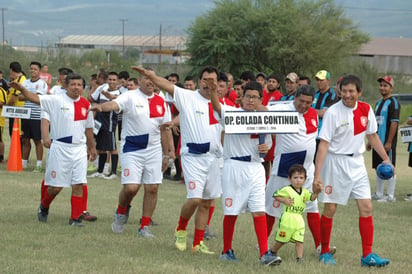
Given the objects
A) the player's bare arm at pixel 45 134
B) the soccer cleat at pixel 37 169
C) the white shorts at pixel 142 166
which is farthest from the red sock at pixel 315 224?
the soccer cleat at pixel 37 169

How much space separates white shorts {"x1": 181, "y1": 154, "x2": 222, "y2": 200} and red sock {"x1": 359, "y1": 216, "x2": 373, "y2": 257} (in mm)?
1788

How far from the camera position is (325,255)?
9422 millimetres

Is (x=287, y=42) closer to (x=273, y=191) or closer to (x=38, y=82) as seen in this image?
(x=38, y=82)

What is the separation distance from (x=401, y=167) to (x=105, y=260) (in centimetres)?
1618

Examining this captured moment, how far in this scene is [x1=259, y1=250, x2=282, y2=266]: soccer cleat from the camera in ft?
29.0

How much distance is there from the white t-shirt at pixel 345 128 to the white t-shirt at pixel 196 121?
1331 millimetres

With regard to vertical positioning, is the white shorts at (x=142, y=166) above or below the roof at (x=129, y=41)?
below

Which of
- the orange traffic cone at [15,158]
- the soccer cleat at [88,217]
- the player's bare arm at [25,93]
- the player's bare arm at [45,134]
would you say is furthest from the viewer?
the orange traffic cone at [15,158]

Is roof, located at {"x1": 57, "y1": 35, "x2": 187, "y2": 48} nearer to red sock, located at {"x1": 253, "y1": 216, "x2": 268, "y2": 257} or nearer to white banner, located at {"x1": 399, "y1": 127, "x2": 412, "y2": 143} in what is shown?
white banner, located at {"x1": 399, "y1": 127, "x2": 412, "y2": 143}

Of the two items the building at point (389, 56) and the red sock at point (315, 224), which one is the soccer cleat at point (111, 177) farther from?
the building at point (389, 56)

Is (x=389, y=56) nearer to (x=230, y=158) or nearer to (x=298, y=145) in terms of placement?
(x=298, y=145)

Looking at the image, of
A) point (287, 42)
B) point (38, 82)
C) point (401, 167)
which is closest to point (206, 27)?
point (287, 42)

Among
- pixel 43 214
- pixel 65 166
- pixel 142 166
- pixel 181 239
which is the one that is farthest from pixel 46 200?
pixel 181 239

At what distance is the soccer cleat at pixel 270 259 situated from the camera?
348 inches
